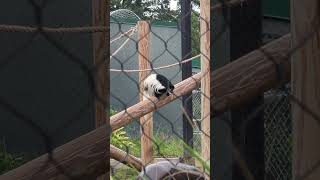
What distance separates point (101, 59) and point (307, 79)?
0.80 feet

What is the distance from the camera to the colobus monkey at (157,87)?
1.60 meters

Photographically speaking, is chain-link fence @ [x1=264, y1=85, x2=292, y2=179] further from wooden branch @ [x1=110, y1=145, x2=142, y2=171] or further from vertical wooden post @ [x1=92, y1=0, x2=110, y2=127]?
wooden branch @ [x1=110, y1=145, x2=142, y2=171]

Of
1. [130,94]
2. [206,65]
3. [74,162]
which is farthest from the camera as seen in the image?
[130,94]

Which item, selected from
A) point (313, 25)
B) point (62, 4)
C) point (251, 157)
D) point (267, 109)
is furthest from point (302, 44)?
point (62, 4)

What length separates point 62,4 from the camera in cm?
205

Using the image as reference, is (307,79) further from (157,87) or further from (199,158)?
(157,87)

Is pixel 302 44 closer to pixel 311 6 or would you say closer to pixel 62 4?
pixel 311 6

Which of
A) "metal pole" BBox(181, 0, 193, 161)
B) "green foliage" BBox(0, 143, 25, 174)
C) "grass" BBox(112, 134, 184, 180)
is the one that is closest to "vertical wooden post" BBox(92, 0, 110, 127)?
"green foliage" BBox(0, 143, 25, 174)

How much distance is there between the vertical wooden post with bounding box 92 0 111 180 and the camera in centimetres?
55

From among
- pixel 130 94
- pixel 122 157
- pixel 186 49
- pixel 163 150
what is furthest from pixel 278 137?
pixel 130 94

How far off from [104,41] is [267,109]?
18.5 inches

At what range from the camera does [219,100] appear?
1.50 feet

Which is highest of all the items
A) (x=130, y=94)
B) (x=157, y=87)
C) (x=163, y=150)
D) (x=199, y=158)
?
(x=157, y=87)

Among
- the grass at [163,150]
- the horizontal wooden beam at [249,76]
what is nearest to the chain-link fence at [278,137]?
the horizontal wooden beam at [249,76]
